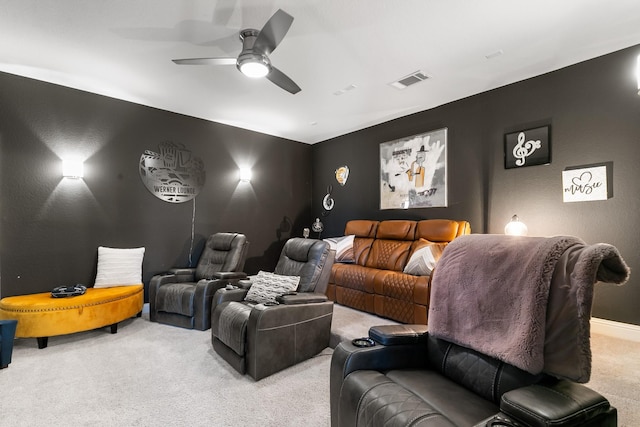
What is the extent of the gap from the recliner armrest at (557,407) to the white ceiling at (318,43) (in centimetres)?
249

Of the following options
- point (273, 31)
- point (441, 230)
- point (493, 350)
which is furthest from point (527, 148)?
point (273, 31)

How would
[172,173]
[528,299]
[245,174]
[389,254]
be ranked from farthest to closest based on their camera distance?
1. [245,174]
2. [172,173]
3. [389,254]
4. [528,299]

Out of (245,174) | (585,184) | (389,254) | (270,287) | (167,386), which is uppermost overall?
(245,174)

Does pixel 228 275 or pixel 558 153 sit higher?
pixel 558 153

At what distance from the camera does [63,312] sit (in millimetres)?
2857

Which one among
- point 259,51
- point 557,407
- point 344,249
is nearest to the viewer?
point 557,407

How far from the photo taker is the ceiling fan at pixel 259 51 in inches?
83.0

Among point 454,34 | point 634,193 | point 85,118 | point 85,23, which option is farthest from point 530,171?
point 85,118

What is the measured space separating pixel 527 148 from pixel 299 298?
10.3ft

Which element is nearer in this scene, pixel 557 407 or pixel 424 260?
pixel 557 407

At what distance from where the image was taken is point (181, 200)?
14.7ft

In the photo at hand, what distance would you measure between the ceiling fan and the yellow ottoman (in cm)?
255

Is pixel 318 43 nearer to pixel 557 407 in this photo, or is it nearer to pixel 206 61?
pixel 206 61

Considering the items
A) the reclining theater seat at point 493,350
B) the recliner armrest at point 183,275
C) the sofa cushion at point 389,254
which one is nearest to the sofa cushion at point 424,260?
the sofa cushion at point 389,254
